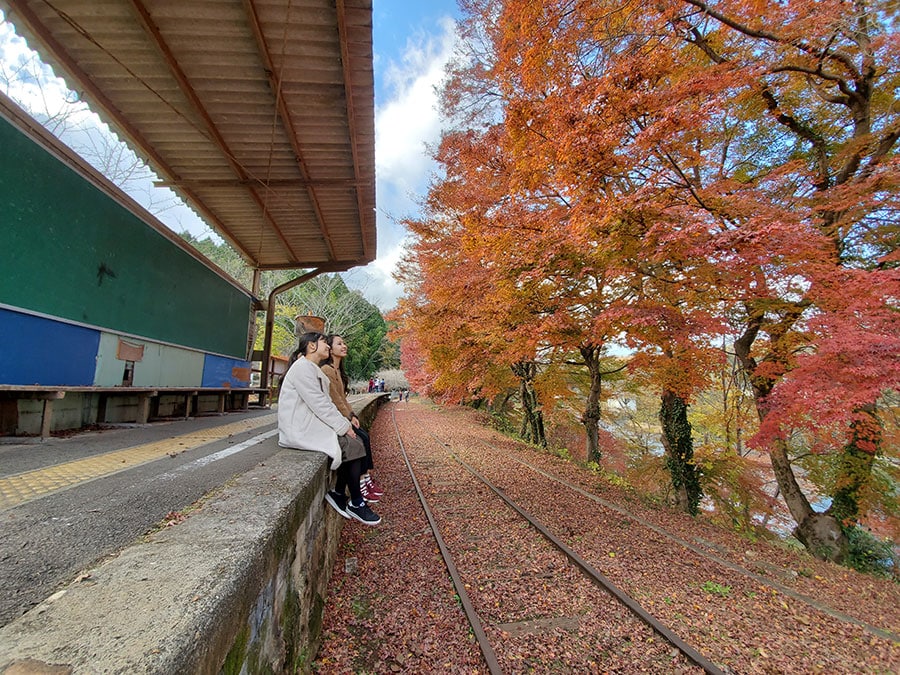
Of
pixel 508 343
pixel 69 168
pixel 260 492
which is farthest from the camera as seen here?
pixel 508 343

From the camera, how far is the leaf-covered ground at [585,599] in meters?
2.88

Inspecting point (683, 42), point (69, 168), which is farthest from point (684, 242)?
point (69, 168)

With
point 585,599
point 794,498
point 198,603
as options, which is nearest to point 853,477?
point 794,498

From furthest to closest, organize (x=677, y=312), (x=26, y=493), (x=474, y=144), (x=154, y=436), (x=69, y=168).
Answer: (x=474, y=144) < (x=677, y=312) < (x=154, y=436) < (x=69, y=168) < (x=26, y=493)

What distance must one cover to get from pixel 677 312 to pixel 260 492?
660cm

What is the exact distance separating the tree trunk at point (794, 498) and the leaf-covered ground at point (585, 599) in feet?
7.73

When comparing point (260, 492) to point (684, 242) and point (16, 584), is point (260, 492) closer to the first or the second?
point (16, 584)

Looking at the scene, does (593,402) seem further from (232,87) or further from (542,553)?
(232,87)

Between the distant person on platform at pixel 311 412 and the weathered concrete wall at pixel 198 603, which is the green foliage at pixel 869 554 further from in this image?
the weathered concrete wall at pixel 198 603

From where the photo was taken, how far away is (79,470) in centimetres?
296

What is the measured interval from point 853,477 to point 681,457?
2.81 meters

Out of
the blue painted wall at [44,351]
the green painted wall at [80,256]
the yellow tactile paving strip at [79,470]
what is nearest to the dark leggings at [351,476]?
the yellow tactile paving strip at [79,470]

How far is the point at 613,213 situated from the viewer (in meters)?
5.74

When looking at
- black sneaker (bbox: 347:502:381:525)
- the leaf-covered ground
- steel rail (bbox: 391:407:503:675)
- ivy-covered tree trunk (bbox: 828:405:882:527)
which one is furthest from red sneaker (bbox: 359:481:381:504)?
ivy-covered tree trunk (bbox: 828:405:882:527)
